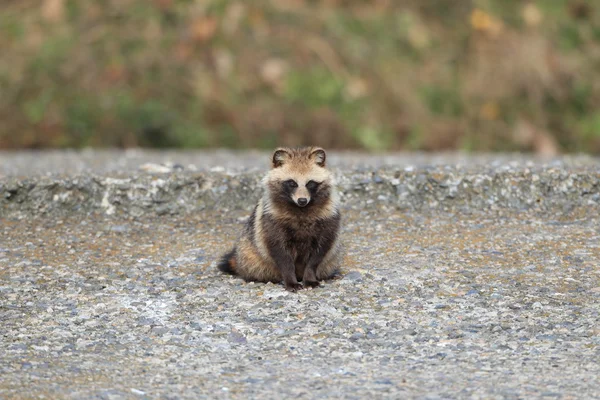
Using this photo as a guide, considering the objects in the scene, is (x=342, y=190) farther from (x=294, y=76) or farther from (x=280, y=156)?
(x=294, y=76)

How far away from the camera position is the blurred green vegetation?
12.0 metres

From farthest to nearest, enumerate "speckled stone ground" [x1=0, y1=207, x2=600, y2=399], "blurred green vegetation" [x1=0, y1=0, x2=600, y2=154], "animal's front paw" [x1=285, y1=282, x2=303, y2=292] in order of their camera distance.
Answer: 1. "blurred green vegetation" [x1=0, y1=0, x2=600, y2=154]
2. "animal's front paw" [x1=285, y1=282, x2=303, y2=292]
3. "speckled stone ground" [x1=0, y1=207, x2=600, y2=399]

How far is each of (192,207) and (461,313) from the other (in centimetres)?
284

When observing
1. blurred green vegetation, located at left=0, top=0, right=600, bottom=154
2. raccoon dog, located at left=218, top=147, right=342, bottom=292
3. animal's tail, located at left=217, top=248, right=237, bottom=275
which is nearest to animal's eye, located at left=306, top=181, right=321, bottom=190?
raccoon dog, located at left=218, top=147, right=342, bottom=292

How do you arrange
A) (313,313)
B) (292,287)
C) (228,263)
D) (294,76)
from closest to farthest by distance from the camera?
(313,313) → (292,287) → (228,263) → (294,76)

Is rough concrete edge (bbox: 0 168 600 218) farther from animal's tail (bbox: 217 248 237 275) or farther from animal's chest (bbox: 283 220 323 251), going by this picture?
animal's chest (bbox: 283 220 323 251)

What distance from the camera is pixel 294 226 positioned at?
5855 millimetres

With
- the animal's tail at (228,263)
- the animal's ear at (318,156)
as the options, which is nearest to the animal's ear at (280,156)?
the animal's ear at (318,156)

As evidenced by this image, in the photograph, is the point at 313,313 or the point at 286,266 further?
the point at 286,266

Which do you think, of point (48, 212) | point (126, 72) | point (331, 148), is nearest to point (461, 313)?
point (48, 212)

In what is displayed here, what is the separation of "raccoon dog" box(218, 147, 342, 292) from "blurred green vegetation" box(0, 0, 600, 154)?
5985mm

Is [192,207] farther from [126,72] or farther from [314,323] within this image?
[126,72]

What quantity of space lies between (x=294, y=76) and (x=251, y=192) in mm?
5162

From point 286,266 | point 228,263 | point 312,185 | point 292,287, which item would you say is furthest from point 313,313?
point 228,263
